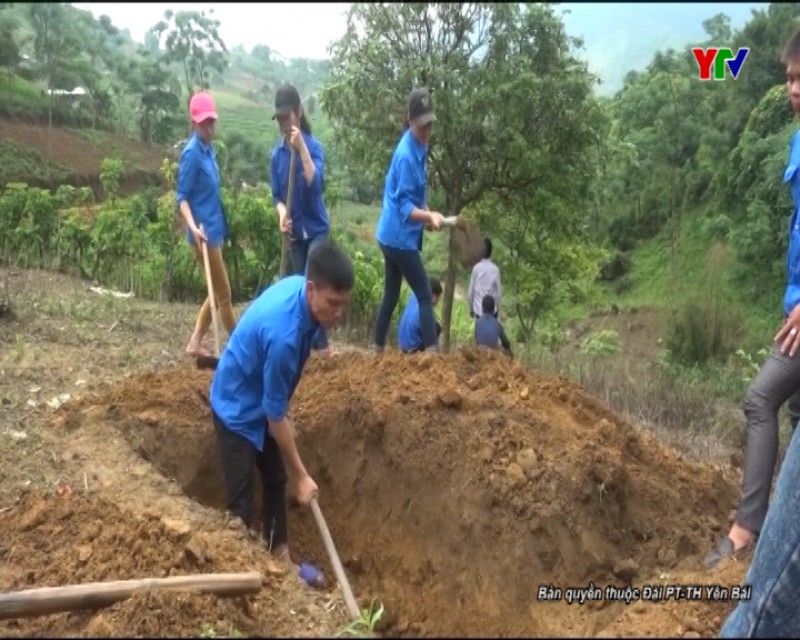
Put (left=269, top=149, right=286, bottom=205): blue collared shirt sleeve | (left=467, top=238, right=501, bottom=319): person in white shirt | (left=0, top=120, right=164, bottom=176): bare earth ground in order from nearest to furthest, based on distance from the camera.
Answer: (left=269, top=149, right=286, bottom=205): blue collared shirt sleeve < (left=467, top=238, right=501, bottom=319): person in white shirt < (left=0, top=120, right=164, bottom=176): bare earth ground

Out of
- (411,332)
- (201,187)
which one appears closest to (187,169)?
(201,187)

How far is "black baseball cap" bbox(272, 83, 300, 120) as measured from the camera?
5277 millimetres

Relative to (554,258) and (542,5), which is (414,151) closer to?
(542,5)

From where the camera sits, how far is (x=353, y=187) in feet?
39.7

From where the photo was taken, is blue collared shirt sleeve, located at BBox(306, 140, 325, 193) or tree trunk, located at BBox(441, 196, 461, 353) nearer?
blue collared shirt sleeve, located at BBox(306, 140, 325, 193)

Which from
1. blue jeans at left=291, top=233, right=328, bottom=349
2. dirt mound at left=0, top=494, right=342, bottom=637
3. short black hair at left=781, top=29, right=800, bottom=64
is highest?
short black hair at left=781, top=29, right=800, bottom=64

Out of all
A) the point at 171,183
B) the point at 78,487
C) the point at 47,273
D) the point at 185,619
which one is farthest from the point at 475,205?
the point at 185,619

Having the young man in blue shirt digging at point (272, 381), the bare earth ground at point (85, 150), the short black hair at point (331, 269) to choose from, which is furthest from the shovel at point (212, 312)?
the bare earth ground at point (85, 150)

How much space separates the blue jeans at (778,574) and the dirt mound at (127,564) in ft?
5.41

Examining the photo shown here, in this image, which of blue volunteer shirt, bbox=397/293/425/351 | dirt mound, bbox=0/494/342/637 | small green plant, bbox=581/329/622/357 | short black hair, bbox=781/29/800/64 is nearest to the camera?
dirt mound, bbox=0/494/342/637

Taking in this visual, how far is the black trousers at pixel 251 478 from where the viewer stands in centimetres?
383

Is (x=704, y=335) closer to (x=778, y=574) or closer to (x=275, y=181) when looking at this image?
(x=275, y=181)

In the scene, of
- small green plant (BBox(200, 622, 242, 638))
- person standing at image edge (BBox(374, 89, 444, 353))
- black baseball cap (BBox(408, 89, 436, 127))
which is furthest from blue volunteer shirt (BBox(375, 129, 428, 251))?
small green plant (BBox(200, 622, 242, 638))

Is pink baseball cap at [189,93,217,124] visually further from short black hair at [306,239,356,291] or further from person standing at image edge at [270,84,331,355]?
short black hair at [306,239,356,291]
